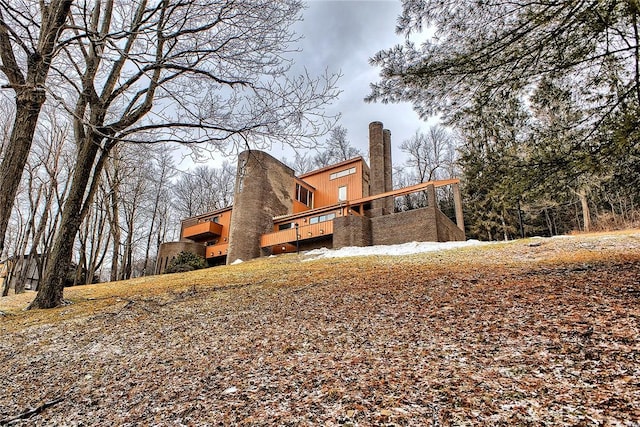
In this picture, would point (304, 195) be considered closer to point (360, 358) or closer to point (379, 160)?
point (379, 160)

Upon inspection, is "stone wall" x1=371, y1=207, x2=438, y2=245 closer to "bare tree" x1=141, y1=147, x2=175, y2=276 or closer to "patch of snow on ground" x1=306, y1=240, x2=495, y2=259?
"patch of snow on ground" x1=306, y1=240, x2=495, y2=259

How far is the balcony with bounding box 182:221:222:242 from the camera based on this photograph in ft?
69.8

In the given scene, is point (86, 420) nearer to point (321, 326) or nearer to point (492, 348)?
point (321, 326)

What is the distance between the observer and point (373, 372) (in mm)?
2562

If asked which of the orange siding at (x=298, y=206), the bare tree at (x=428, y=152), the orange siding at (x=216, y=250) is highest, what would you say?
the bare tree at (x=428, y=152)

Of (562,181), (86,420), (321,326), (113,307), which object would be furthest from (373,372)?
(113,307)

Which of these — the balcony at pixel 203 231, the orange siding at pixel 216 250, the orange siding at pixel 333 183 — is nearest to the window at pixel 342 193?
the orange siding at pixel 333 183

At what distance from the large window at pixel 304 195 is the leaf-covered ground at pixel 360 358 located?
1607 centimetres

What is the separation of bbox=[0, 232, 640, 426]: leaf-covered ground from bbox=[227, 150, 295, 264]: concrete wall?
39.6 ft

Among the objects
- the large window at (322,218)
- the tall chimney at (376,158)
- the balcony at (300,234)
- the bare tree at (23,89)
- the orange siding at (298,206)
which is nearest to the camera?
the bare tree at (23,89)

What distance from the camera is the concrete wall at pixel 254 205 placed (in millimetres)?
17641

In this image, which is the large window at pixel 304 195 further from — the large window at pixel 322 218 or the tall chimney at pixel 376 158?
the tall chimney at pixel 376 158

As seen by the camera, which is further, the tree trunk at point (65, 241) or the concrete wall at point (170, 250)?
the concrete wall at point (170, 250)

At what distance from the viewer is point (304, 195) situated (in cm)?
2188
